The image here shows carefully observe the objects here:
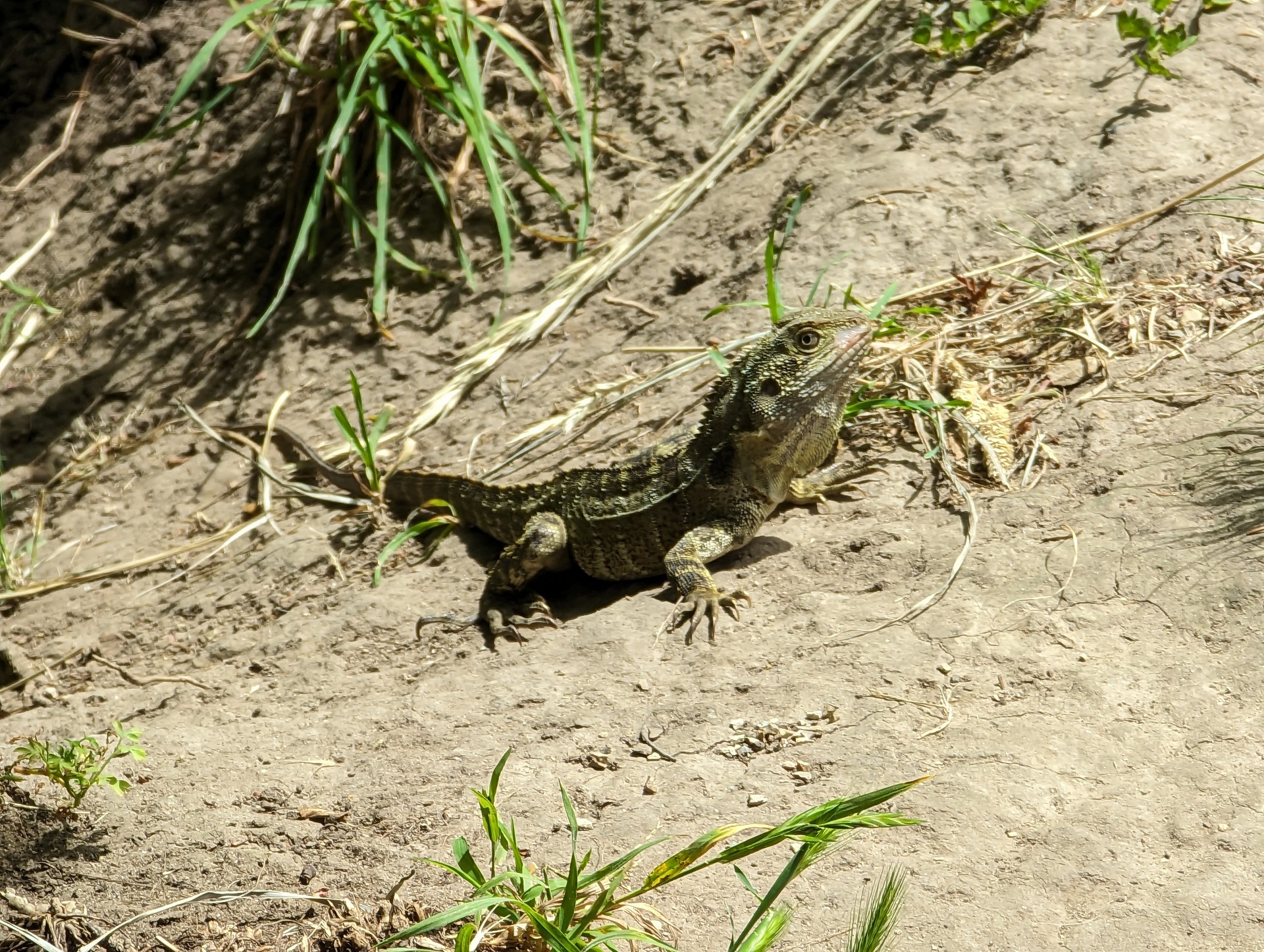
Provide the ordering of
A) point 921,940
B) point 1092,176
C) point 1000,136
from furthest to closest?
point 1000,136, point 1092,176, point 921,940

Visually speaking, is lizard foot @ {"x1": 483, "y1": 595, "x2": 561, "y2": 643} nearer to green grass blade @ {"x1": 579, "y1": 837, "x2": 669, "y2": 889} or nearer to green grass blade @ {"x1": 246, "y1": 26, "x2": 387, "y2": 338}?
green grass blade @ {"x1": 579, "y1": 837, "x2": 669, "y2": 889}

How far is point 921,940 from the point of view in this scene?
291cm

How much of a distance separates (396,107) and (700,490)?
3.75 m

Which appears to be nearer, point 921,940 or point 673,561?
point 921,940

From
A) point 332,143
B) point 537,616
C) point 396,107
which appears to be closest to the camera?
point 537,616

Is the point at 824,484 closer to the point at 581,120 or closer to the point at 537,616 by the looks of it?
the point at 537,616

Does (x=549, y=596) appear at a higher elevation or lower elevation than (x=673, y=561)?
lower

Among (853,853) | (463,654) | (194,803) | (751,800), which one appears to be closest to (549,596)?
(463,654)

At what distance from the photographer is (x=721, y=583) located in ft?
16.1

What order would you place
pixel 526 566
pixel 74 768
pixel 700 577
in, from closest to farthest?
pixel 74 768
pixel 700 577
pixel 526 566

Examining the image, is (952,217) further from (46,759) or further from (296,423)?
(46,759)

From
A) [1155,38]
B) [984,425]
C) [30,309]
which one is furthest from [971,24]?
[30,309]

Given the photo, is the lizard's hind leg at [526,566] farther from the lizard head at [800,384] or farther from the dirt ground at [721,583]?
the lizard head at [800,384]

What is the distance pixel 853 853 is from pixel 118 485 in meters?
5.69
